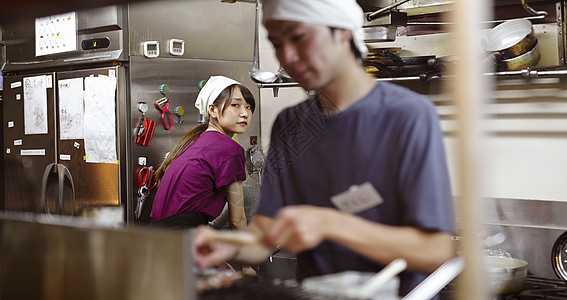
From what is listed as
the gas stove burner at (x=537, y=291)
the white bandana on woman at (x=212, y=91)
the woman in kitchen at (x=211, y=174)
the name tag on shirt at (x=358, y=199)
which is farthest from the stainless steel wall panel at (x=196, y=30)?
the name tag on shirt at (x=358, y=199)

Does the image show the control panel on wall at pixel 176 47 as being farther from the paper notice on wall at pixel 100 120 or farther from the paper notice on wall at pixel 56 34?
the paper notice on wall at pixel 56 34

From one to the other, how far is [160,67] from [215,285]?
91.0 inches

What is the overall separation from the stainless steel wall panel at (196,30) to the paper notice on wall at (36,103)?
688 mm

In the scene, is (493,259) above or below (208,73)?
below

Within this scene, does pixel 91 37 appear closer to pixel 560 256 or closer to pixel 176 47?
pixel 176 47

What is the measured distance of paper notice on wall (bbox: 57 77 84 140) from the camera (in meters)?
3.29

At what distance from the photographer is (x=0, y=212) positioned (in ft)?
4.02

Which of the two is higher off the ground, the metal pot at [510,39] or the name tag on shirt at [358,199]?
the metal pot at [510,39]

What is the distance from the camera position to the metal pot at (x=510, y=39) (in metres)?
2.44

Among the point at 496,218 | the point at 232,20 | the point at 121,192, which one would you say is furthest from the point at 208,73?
the point at 496,218

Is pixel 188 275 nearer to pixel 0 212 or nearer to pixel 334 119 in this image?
pixel 334 119

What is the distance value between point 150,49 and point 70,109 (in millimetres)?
562

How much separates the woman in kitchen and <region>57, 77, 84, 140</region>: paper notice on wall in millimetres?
1476

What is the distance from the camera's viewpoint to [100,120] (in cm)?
316
